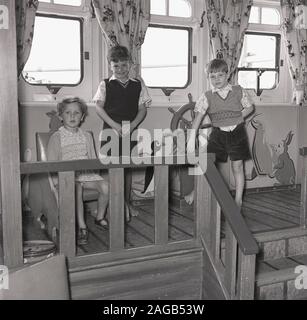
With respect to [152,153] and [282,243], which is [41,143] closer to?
[152,153]

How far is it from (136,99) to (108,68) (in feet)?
3.26

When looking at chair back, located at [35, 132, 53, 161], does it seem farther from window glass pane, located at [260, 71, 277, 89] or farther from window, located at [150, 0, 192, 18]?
window glass pane, located at [260, 71, 277, 89]

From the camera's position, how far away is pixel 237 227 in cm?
249

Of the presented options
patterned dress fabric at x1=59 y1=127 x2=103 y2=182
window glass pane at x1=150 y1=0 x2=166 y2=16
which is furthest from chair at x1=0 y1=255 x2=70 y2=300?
window glass pane at x1=150 y1=0 x2=166 y2=16

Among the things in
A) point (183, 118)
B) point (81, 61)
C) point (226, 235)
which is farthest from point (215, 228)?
point (81, 61)

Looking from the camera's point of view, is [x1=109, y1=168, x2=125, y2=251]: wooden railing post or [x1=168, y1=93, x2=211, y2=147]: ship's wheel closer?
[x1=109, y1=168, x2=125, y2=251]: wooden railing post

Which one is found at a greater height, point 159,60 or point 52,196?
point 159,60

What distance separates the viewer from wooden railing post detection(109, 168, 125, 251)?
2.68m

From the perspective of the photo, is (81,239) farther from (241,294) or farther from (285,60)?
(285,60)

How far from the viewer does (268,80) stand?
5.68 m

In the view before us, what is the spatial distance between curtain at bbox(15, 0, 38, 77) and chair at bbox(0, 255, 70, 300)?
247 cm

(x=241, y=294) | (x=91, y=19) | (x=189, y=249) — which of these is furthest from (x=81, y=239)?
(x=91, y=19)

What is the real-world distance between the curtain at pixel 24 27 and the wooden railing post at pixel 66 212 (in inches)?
72.3
